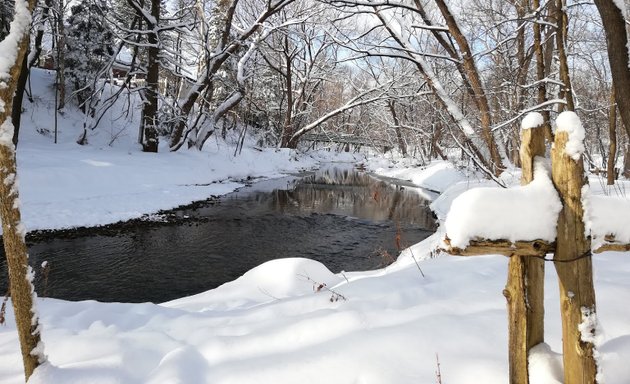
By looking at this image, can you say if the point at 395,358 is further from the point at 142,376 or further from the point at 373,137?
the point at 373,137

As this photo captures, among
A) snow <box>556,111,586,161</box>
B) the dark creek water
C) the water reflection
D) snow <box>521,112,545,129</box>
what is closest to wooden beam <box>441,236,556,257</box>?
snow <box>556,111,586,161</box>

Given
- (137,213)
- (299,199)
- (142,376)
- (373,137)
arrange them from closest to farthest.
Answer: (142,376)
(137,213)
(299,199)
(373,137)

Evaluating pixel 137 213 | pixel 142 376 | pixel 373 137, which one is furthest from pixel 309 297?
pixel 373 137

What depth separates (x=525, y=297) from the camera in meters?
1.66

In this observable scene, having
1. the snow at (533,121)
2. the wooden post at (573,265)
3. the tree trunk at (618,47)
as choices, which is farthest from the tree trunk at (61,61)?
the wooden post at (573,265)

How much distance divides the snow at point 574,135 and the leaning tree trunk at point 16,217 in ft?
9.28

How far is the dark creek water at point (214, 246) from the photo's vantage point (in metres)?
5.93

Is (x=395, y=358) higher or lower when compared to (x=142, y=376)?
higher

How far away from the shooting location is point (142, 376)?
2457 millimetres

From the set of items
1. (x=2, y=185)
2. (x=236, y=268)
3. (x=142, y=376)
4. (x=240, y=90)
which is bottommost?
(x=236, y=268)

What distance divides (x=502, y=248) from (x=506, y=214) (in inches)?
5.6

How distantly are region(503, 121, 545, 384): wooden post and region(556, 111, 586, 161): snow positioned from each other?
111 millimetres

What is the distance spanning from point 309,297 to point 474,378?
1945mm

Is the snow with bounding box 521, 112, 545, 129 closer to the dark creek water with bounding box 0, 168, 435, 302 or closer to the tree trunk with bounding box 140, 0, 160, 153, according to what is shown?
the dark creek water with bounding box 0, 168, 435, 302
